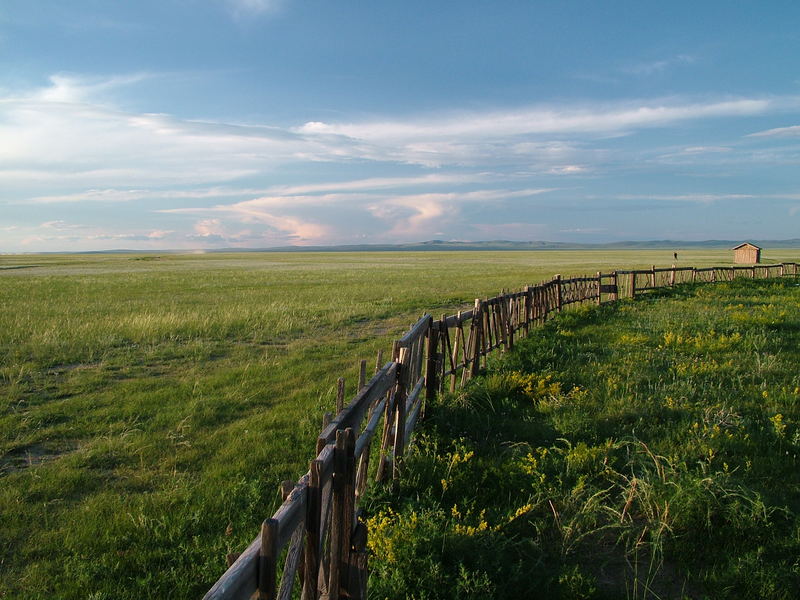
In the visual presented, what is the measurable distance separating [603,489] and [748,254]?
6073cm

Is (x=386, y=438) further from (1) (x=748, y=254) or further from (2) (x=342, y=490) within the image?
(1) (x=748, y=254)

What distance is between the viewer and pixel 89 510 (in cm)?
498

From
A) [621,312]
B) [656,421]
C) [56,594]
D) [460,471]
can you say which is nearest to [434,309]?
[621,312]

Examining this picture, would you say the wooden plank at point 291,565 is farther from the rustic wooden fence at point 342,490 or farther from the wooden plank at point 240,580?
the wooden plank at point 240,580

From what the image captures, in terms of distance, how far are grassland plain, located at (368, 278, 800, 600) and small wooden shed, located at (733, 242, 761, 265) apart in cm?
5290

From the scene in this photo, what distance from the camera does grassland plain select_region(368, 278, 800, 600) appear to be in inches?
146

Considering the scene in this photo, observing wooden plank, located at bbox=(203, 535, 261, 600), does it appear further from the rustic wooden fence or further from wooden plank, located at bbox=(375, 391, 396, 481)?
wooden plank, located at bbox=(375, 391, 396, 481)

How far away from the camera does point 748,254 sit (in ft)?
180

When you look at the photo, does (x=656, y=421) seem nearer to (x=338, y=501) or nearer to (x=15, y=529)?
(x=338, y=501)

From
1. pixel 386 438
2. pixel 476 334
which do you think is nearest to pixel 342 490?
pixel 386 438

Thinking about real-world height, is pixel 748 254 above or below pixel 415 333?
above

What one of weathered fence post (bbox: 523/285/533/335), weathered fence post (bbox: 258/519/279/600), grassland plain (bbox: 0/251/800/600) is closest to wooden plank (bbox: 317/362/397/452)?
weathered fence post (bbox: 258/519/279/600)

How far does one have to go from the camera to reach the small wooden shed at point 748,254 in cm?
5319

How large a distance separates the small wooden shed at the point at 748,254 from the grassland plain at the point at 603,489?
174 ft
